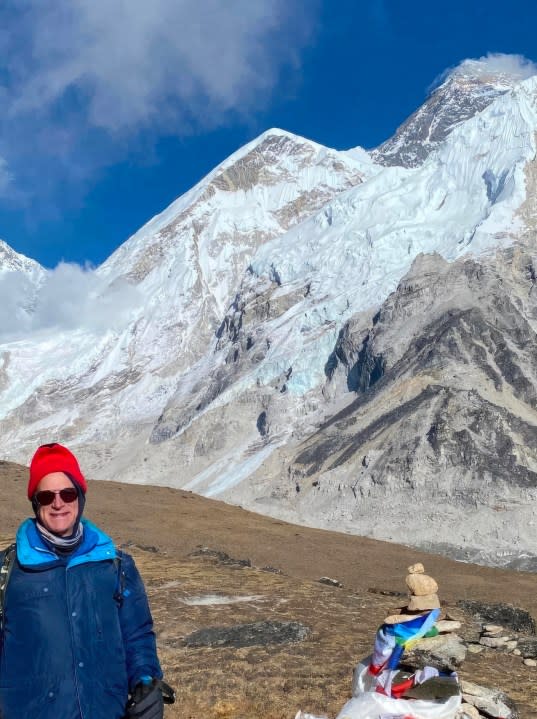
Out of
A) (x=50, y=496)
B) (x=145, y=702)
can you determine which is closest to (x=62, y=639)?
(x=145, y=702)

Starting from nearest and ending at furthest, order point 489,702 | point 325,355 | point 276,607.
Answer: point 489,702 < point 276,607 < point 325,355

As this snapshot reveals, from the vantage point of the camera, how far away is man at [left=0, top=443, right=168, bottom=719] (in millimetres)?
3820

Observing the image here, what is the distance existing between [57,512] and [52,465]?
0.27 metres

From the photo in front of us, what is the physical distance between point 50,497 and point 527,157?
4178 inches

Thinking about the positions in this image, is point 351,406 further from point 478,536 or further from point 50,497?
point 50,497

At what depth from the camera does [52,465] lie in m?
4.12

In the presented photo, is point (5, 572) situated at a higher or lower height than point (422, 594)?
higher

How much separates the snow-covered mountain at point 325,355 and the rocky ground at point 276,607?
87.2 feet

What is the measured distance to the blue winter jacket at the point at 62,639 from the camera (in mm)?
3809

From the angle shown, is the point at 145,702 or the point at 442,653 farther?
the point at 442,653

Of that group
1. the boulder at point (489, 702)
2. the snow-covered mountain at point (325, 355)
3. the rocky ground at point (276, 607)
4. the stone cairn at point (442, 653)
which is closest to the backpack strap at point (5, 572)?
the stone cairn at point (442, 653)

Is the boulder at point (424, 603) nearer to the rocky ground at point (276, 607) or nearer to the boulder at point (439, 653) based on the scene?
the boulder at point (439, 653)

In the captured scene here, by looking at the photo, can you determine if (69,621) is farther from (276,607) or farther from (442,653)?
(276,607)

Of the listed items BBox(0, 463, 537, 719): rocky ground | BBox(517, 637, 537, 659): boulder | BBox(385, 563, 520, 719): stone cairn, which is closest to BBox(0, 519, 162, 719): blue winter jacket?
BBox(385, 563, 520, 719): stone cairn
